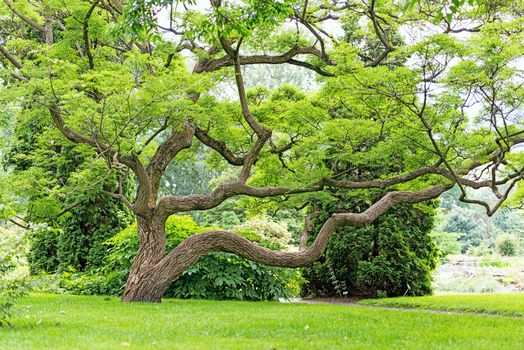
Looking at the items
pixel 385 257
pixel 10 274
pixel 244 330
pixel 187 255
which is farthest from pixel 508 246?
pixel 10 274

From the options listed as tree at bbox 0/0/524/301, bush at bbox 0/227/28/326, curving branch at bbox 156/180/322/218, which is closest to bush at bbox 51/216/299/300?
tree at bbox 0/0/524/301

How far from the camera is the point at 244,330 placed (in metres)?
6.55

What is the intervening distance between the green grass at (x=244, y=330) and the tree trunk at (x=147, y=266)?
1.39 meters

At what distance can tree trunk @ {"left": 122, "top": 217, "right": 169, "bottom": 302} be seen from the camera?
10.4 meters

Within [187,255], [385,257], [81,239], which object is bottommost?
[187,255]

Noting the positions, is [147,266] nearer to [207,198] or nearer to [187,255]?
[187,255]

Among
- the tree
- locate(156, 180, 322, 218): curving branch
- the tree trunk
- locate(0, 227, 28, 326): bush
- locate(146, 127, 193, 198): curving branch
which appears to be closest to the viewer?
locate(0, 227, 28, 326): bush

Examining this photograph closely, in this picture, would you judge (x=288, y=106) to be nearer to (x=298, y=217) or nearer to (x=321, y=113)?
(x=321, y=113)

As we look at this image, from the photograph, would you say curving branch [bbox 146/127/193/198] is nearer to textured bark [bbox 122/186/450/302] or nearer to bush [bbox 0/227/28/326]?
textured bark [bbox 122/186/450/302]

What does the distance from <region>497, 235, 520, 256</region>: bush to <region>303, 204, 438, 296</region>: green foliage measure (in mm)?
20669

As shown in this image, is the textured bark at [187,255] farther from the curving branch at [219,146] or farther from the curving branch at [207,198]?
the curving branch at [219,146]

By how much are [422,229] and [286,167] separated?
4629mm

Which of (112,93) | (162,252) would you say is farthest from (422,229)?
(112,93)

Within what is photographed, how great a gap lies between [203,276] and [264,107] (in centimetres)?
388
